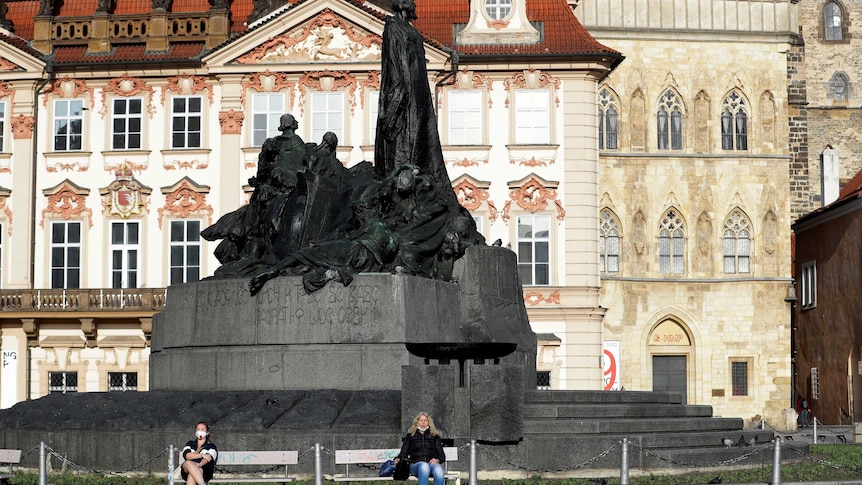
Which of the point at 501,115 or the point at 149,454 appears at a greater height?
the point at 501,115

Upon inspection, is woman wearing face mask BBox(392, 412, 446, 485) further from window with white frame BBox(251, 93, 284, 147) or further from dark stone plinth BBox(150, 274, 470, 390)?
window with white frame BBox(251, 93, 284, 147)

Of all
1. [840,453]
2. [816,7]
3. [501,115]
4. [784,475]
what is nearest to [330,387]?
[784,475]

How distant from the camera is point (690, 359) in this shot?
57250mm

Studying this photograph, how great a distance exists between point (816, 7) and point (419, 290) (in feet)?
168

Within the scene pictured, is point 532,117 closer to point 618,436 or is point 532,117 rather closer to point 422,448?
point 618,436

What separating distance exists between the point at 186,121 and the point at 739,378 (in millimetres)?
22108

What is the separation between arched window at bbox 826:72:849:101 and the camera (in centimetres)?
6800

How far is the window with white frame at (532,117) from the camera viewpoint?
45.7 metres

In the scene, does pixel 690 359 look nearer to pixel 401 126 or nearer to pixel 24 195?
pixel 24 195

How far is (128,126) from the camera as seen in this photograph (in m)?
46.6

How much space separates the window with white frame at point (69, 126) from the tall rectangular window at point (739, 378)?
2406 centimetres

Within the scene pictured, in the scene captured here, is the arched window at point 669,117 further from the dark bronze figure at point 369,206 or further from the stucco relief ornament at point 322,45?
the dark bronze figure at point 369,206

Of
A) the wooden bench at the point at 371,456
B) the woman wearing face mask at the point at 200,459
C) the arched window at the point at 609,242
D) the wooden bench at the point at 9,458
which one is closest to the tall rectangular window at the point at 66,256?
the arched window at the point at 609,242

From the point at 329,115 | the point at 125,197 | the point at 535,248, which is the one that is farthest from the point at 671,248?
the point at 125,197
